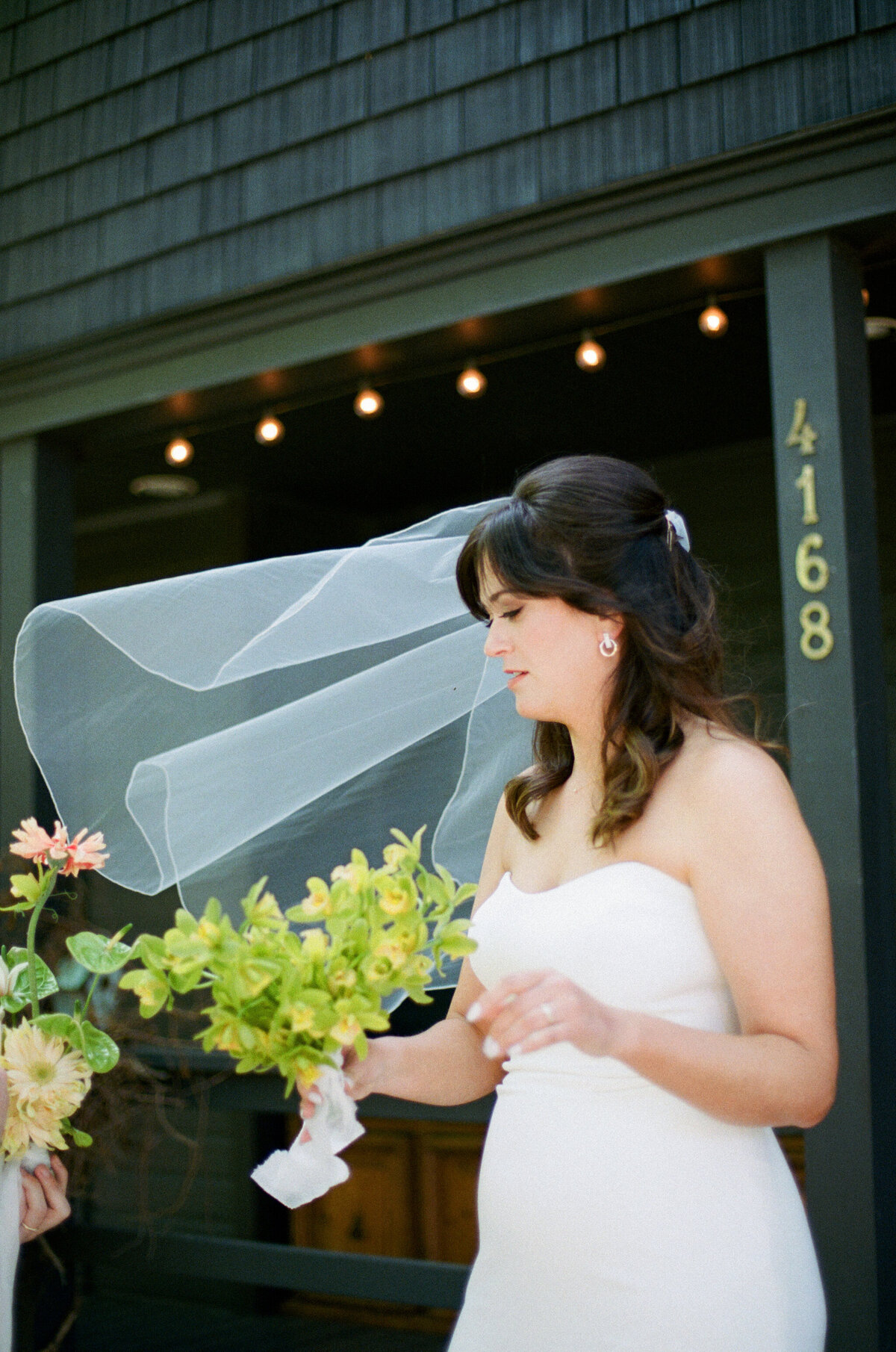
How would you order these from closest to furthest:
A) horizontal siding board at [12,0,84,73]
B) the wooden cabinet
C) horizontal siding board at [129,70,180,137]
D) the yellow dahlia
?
the yellow dahlia < horizontal siding board at [129,70,180,137] < horizontal siding board at [12,0,84,73] < the wooden cabinet

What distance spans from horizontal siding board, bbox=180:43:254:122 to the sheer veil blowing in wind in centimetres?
212

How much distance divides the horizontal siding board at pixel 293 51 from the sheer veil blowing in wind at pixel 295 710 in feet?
6.52

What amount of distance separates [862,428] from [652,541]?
4.60 ft

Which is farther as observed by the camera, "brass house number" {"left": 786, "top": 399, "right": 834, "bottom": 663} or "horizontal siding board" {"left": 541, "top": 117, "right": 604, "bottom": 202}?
"horizontal siding board" {"left": 541, "top": 117, "right": 604, "bottom": 202}

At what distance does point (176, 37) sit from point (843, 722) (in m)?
2.81

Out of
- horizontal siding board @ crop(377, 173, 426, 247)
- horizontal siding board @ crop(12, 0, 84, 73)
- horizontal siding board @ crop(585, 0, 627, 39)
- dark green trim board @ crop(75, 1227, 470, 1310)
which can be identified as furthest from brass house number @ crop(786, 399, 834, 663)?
horizontal siding board @ crop(12, 0, 84, 73)

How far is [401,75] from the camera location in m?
3.67

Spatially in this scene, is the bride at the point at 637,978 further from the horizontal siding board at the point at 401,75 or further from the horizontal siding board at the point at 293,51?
the horizontal siding board at the point at 293,51

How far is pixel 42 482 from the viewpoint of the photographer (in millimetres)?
4352

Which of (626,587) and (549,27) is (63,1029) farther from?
(549,27)

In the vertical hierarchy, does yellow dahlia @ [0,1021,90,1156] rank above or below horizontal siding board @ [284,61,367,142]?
below

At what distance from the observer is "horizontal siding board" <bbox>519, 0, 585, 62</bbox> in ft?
11.0

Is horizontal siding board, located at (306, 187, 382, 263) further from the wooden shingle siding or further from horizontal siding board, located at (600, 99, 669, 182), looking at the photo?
horizontal siding board, located at (600, 99, 669, 182)

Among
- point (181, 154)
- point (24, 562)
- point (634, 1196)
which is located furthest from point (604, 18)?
point (634, 1196)
